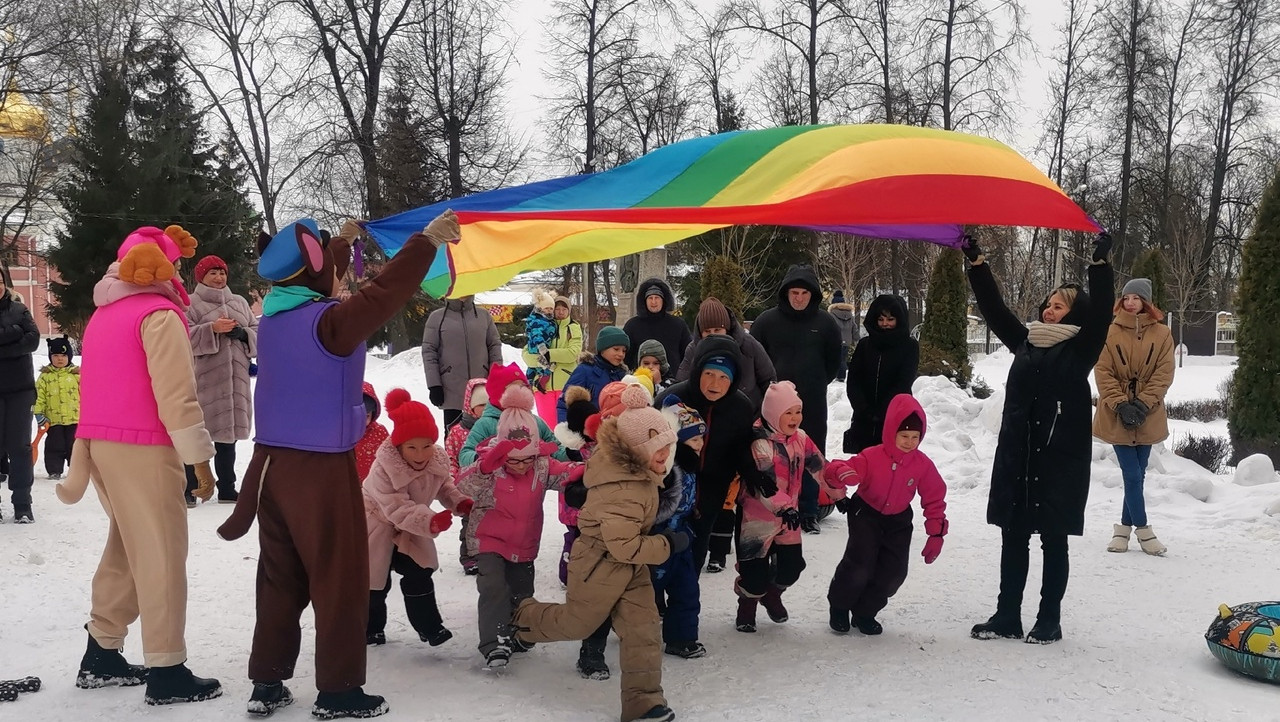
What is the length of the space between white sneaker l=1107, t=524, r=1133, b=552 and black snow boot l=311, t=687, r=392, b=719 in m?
5.21

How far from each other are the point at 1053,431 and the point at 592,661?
252cm

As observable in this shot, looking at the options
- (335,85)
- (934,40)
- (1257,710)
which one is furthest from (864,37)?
(1257,710)

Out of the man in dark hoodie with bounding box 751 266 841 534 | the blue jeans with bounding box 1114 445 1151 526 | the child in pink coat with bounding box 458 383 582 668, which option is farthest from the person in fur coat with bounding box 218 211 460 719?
the blue jeans with bounding box 1114 445 1151 526

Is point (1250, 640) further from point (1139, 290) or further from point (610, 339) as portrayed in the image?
point (610, 339)

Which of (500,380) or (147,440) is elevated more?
(500,380)

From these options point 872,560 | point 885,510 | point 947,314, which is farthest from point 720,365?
point 947,314

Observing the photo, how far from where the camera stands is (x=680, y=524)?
4566mm

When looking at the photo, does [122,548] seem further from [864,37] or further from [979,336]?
[979,336]

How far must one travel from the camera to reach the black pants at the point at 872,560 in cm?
500

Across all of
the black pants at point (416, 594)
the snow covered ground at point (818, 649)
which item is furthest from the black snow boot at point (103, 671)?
the black pants at point (416, 594)

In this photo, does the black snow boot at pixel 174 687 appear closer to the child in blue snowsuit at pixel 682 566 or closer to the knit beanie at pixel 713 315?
the child in blue snowsuit at pixel 682 566

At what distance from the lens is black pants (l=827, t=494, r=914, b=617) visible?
16.4 ft

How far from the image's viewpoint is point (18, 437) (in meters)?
7.41

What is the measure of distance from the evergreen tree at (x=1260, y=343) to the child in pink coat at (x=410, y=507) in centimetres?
900
